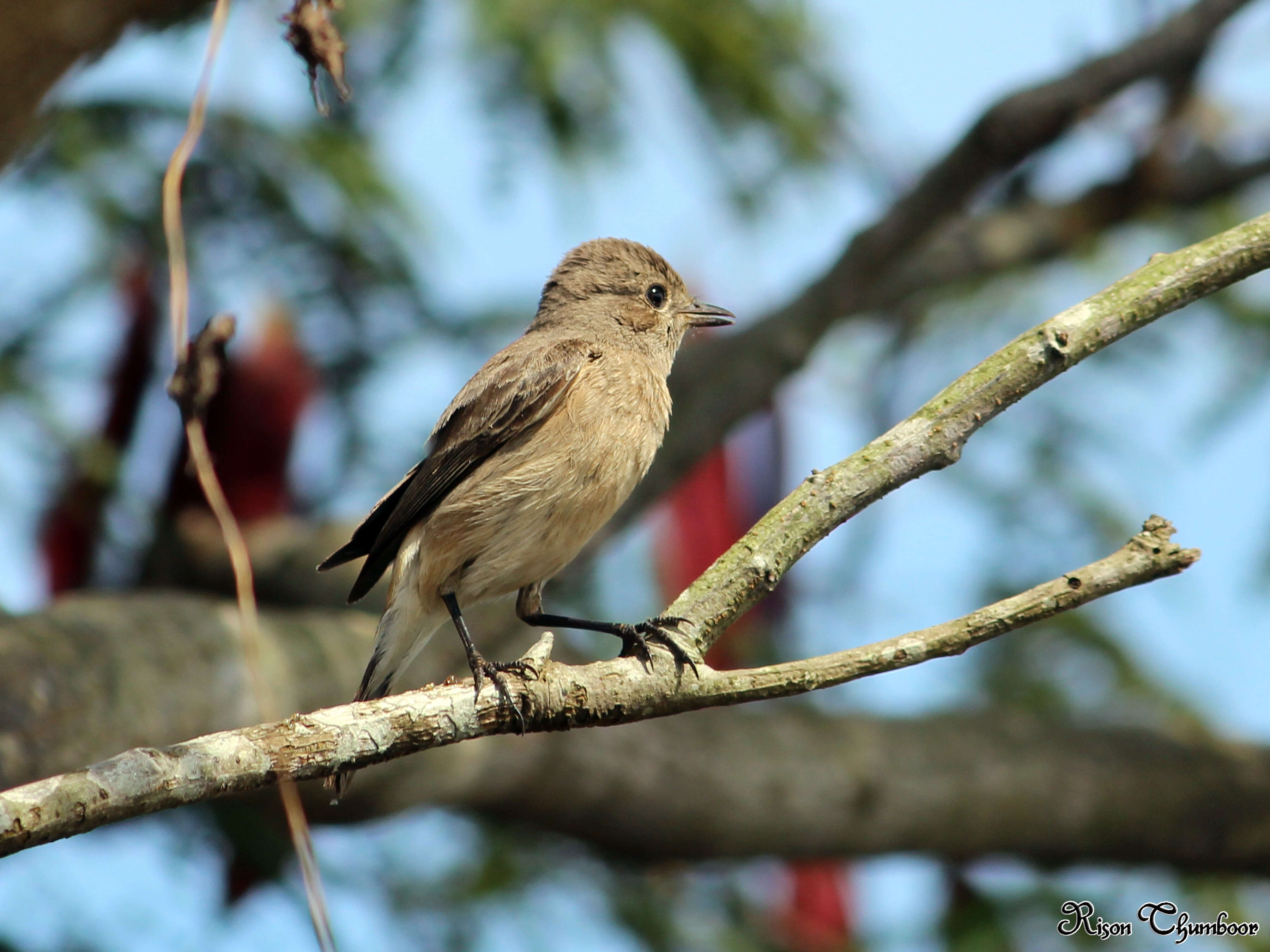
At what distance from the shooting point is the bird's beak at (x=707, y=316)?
14.8 feet

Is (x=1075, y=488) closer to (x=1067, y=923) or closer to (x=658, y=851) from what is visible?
(x=1067, y=923)

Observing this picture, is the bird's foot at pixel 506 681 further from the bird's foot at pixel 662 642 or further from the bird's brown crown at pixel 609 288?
the bird's brown crown at pixel 609 288

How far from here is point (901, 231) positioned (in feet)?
18.2

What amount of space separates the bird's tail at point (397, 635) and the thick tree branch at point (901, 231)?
5.99ft

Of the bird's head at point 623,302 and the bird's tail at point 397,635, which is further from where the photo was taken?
the bird's head at point 623,302

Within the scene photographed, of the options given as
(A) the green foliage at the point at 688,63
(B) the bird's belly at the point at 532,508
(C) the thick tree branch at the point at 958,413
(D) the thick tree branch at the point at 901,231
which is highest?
(A) the green foliage at the point at 688,63

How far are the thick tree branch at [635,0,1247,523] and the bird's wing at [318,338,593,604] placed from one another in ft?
6.16

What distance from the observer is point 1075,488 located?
659 centimetres

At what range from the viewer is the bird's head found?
4.32 m

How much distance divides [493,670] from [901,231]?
344cm

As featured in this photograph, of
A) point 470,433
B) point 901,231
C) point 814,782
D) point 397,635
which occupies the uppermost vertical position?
point 901,231

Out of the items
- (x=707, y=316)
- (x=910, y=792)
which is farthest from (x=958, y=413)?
(x=910, y=792)

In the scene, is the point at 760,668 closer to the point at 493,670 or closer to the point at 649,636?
the point at 649,636

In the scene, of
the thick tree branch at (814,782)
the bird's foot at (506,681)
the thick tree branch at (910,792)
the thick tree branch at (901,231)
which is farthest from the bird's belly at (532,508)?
the thick tree branch at (910,792)
